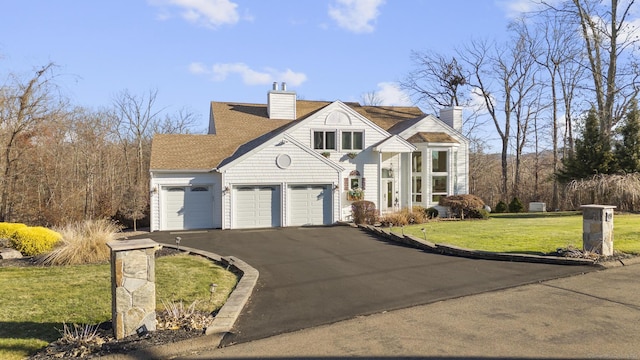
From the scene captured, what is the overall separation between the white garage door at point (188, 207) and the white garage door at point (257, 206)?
1.47 meters

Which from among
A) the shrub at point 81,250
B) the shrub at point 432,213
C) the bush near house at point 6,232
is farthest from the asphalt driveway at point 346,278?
the shrub at point 432,213

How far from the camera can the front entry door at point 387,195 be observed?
75.3ft

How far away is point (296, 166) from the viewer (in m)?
20.4

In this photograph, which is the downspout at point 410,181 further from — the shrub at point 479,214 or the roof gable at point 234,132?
the shrub at point 479,214

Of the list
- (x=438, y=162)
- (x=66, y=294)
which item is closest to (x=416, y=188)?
(x=438, y=162)

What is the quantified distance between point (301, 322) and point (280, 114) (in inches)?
842

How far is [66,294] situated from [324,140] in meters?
16.0

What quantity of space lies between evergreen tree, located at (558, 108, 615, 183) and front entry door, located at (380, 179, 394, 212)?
10.6 meters

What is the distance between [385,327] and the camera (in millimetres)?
5863

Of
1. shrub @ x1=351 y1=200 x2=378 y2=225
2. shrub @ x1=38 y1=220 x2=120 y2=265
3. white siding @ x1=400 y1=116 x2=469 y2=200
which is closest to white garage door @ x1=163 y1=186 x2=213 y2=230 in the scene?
shrub @ x1=351 y1=200 x2=378 y2=225

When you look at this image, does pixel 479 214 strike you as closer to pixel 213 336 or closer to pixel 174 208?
pixel 174 208

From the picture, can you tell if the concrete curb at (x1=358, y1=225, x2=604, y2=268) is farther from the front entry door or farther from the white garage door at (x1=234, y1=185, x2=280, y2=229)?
the front entry door

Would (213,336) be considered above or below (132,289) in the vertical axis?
below

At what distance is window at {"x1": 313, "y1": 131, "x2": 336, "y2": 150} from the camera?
22.2 meters
